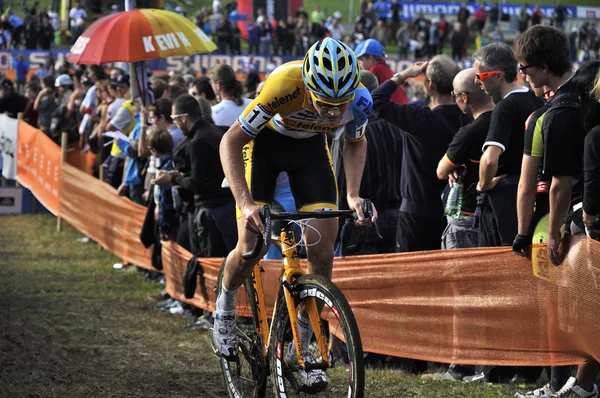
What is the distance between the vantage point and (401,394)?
6477 millimetres

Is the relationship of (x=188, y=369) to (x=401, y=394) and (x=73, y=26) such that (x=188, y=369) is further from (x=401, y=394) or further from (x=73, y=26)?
(x=73, y=26)

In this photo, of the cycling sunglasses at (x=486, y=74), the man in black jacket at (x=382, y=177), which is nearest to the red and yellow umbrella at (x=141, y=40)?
the man in black jacket at (x=382, y=177)

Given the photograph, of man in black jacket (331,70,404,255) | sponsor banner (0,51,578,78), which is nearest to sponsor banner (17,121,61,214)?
man in black jacket (331,70,404,255)

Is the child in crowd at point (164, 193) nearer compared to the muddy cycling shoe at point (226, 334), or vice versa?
the muddy cycling shoe at point (226, 334)

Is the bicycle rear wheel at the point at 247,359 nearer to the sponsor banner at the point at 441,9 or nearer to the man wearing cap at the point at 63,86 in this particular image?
the man wearing cap at the point at 63,86

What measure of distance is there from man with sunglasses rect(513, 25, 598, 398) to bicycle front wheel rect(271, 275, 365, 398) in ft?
4.53

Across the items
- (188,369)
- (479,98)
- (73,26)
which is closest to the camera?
(479,98)

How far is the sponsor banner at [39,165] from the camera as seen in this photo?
1636 centimetres

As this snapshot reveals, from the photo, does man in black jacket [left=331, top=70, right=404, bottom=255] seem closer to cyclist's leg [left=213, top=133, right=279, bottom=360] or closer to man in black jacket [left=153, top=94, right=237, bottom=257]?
man in black jacket [left=153, top=94, right=237, bottom=257]

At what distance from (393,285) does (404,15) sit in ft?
186

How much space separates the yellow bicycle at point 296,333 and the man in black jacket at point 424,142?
190 cm

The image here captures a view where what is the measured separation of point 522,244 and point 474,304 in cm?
78

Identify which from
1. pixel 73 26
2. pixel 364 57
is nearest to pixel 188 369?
pixel 364 57

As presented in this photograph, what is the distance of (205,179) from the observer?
9.31 m
